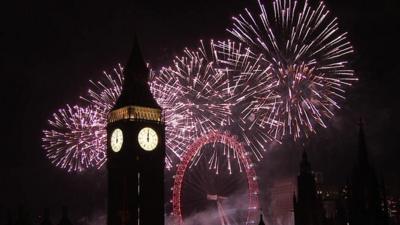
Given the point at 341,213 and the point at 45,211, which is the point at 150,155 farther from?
the point at 341,213

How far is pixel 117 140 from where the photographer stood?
7369 centimetres

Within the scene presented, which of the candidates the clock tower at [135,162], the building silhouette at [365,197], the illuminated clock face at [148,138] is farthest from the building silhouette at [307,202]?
the illuminated clock face at [148,138]

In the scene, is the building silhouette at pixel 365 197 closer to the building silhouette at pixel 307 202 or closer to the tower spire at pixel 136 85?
the building silhouette at pixel 307 202

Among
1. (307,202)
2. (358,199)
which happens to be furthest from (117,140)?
(358,199)

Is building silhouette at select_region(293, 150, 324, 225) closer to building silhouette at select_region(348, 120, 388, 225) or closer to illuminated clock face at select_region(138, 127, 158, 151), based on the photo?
building silhouette at select_region(348, 120, 388, 225)

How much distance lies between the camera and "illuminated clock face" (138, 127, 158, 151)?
73.5 m

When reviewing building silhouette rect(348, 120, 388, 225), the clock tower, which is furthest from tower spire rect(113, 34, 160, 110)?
building silhouette rect(348, 120, 388, 225)

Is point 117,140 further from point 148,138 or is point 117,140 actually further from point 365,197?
point 365,197

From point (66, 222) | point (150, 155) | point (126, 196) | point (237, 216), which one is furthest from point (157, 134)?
point (237, 216)

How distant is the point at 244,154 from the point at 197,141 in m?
6.57

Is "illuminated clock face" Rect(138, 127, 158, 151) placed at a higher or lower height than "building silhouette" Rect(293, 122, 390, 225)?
higher

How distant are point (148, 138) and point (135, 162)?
3.80m

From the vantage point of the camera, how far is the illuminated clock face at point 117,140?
73312mm

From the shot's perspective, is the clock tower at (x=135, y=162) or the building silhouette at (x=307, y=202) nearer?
the clock tower at (x=135, y=162)
